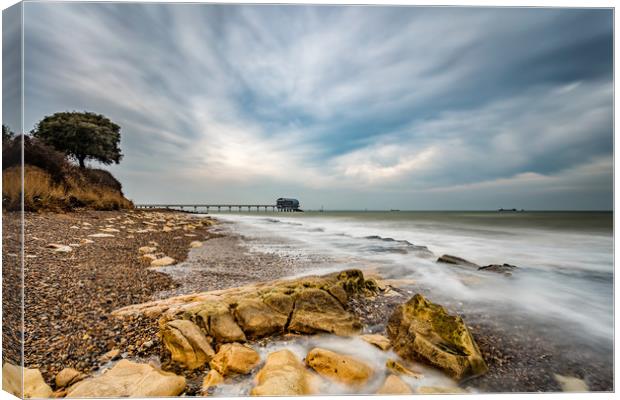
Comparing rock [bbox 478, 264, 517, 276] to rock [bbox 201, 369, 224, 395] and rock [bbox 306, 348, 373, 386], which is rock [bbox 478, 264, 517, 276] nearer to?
rock [bbox 306, 348, 373, 386]

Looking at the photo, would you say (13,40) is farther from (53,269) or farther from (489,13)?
(489,13)

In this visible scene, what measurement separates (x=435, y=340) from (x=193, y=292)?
5.95 ft

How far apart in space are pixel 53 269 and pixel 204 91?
5.93 feet

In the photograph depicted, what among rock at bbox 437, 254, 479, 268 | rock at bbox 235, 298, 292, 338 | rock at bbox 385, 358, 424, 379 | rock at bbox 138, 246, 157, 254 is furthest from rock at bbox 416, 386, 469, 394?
rock at bbox 138, 246, 157, 254

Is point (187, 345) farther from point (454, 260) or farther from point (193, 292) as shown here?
point (454, 260)

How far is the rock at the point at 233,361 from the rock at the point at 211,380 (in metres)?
0.02

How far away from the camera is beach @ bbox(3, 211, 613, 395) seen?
Result: 5.07 feet

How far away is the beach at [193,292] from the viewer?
5.07ft

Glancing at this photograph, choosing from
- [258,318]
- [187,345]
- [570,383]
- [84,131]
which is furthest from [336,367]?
[84,131]

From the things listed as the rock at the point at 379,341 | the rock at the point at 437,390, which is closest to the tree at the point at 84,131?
the rock at the point at 379,341

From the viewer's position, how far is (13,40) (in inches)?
68.6

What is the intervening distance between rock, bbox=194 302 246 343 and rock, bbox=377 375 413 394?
898 mm

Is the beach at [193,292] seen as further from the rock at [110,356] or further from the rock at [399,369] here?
the rock at [399,369]

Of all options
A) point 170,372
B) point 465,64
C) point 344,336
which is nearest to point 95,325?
point 170,372
